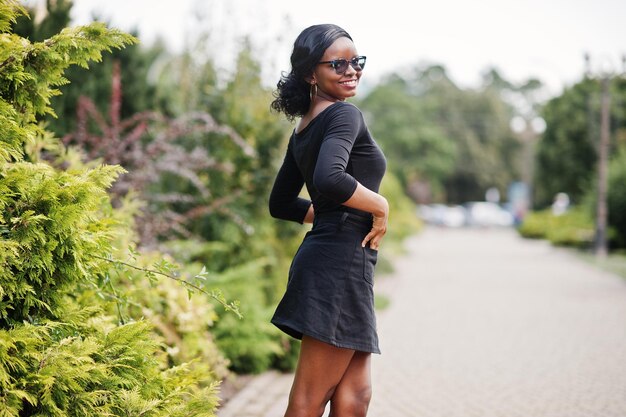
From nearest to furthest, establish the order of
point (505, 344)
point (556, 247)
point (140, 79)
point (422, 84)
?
point (505, 344) < point (140, 79) < point (556, 247) < point (422, 84)

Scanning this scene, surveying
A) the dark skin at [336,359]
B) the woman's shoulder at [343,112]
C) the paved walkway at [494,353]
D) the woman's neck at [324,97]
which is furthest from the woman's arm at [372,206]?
the paved walkway at [494,353]

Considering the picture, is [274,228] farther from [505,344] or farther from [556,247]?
[556,247]

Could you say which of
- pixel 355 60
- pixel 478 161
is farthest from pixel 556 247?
pixel 478 161

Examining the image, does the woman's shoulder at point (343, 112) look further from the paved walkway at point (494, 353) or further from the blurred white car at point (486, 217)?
the blurred white car at point (486, 217)

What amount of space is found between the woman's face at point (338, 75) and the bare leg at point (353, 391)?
1.08m

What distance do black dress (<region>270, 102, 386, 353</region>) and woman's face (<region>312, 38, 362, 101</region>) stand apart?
11 centimetres

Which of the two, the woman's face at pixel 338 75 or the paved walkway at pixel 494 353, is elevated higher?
the woman's face at pixel 338 75

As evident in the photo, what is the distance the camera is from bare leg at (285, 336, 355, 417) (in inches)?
105

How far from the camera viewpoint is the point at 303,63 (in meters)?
2.81

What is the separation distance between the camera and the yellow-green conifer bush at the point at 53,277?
2357 mm

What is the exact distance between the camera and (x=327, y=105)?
278cm

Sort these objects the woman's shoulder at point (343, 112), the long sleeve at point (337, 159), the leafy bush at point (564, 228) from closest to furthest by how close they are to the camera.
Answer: the long sleeve at point (337, 159) < the woman's shoulder at point (343, 112) < the leafy bush at point (564, 228)

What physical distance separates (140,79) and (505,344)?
5.94 m

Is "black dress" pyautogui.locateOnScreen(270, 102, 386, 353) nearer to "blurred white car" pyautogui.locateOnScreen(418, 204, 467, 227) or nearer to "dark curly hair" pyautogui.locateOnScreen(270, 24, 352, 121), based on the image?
"dark curly hair" pyautogui.locateOnScreen(270, 24, 352, 121)
